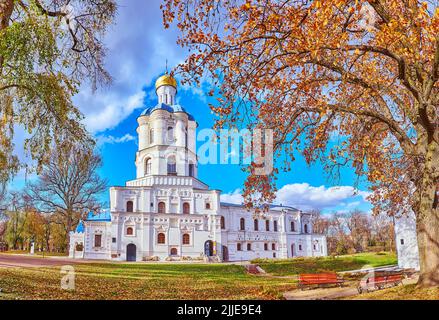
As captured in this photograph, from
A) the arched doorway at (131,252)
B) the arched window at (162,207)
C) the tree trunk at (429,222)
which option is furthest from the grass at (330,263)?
the arched window at (162,207)

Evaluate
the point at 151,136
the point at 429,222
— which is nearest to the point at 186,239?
the point at 151,136

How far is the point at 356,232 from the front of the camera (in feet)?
26.4

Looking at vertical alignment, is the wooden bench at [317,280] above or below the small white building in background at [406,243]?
below

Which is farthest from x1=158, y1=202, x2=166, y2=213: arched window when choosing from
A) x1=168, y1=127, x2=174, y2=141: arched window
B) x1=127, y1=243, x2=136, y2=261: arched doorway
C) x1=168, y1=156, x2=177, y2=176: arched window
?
x1=168, y1=127, x2=174, y2=141: arched window

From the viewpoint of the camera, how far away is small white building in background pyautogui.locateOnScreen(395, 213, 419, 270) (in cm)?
771

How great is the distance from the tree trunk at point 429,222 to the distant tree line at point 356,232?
5.86 ft

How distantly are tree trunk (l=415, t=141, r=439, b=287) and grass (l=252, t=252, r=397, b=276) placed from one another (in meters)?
1.62

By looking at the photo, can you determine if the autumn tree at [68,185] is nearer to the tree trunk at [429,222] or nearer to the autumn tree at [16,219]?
the autumn tree at [16,219]

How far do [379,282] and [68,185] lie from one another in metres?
5.72

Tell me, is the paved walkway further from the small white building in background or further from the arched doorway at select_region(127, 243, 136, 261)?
the small white building in background

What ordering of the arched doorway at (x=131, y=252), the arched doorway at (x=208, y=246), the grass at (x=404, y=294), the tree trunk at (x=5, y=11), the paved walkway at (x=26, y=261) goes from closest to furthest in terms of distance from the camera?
the grass at (x=404, y=294) → the paved walkway at (x=26, y=261) → the tree trunk at (x=5, y=11) → the arched doorway at (x=131, y=252) → the arched doorway at (x=208, y=246)

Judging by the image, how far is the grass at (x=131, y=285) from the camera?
481cm

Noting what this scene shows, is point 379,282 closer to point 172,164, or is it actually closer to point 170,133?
point 170,133
